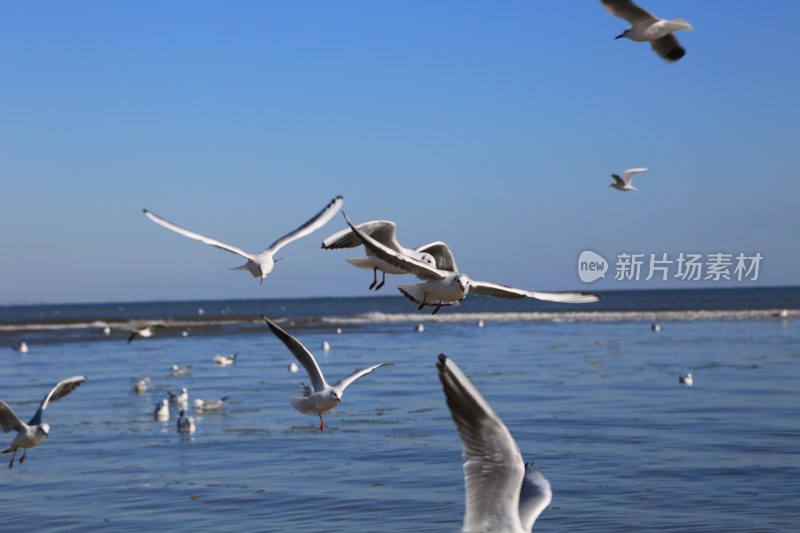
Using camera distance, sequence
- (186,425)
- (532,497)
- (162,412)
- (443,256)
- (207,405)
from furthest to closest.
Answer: (207,405)
(162,412)
(186,425)
(443,256)
(532,497)

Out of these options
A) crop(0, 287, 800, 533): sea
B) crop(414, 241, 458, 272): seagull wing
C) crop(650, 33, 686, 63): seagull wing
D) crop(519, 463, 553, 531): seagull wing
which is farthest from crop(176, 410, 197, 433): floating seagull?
crop(519, 463, 553, 531): seagull wing

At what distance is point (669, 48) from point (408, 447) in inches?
→ 265

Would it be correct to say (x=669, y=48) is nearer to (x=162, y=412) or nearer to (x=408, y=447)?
(x=408, y=447)

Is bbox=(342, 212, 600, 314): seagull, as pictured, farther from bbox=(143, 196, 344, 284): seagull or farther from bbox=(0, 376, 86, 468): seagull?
bbox=(0, 376, 86, 468): seagull

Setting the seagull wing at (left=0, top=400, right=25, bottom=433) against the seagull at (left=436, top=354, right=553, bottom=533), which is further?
the seagull wing at (left=0, top=400, right=25, bottom=433)

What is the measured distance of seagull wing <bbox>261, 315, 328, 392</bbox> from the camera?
33.1 ft

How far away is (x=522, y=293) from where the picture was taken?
896 centimetres

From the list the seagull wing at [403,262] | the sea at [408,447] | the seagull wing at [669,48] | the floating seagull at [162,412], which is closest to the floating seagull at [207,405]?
the sea at [408,447]

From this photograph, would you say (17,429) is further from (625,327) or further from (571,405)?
(625,327)

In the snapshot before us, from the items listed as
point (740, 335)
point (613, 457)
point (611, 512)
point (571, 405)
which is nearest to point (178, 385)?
point (571, 405)

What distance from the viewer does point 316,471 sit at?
1420 centimetres

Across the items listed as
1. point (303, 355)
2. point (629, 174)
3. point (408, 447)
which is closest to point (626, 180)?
point (629, 174)

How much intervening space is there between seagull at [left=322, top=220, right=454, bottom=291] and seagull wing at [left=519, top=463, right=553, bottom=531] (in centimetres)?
231

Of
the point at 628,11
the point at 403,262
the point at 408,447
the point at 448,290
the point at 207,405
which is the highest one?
the point at 628,11
